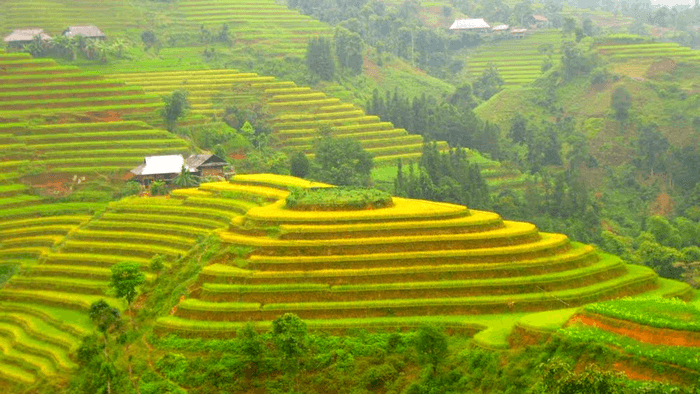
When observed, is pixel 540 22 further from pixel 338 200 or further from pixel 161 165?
pixel 338 200

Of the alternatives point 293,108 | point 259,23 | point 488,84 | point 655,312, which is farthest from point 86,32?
point 655,312

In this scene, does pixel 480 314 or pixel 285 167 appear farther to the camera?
pixel 285 167

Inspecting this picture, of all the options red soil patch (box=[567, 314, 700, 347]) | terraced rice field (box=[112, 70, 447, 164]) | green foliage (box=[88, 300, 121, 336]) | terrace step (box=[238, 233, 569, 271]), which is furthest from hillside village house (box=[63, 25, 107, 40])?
red soil patch (box=[567, 314, 700, 347])

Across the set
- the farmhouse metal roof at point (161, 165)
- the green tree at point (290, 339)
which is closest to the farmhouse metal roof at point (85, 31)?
the farmhouse metal roof at point (161, 165)

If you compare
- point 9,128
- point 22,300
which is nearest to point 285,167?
point 9,128

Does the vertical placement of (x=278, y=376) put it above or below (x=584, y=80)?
below

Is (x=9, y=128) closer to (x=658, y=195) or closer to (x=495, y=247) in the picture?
(x=495, y=247)
